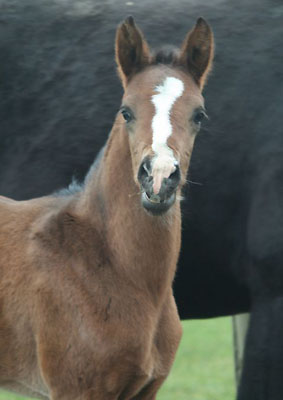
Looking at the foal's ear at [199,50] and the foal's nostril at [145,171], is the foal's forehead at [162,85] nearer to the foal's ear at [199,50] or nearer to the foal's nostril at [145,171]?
the foal's ear at [199,50]

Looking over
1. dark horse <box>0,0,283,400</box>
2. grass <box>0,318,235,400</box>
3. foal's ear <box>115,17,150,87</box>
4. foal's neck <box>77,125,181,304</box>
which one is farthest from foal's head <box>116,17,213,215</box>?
grass <box>0,318,235,400</box>

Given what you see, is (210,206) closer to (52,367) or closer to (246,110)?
(246,110)

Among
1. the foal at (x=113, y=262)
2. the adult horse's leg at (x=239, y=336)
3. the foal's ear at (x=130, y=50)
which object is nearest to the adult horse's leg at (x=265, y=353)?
the foal at (x=113, y=262)

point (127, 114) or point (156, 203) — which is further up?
point (127, 114)

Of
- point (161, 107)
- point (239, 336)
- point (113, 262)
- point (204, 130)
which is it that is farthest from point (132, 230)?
point (239, 336)

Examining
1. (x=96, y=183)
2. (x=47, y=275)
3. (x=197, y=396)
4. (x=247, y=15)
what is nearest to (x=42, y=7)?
(x=247, y=15)

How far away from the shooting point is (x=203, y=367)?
13.1 metres

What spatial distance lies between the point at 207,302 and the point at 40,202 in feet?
4.12

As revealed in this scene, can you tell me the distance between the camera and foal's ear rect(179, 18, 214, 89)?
5.25 m

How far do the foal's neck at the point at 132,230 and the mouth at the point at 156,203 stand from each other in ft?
1.13

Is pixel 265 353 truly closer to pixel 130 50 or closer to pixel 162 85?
pixel 162 85

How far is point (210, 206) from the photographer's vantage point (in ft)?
19.6

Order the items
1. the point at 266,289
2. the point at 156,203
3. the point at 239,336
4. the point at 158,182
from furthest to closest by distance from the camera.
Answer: the point at 239,336
the point at 266,289
the point at 156,203
the point at 158,182

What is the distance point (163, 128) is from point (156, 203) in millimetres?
354
